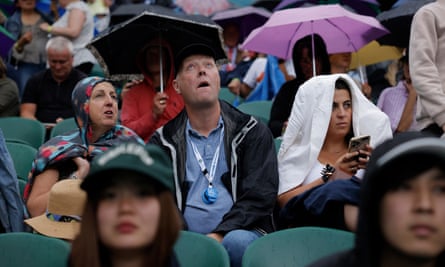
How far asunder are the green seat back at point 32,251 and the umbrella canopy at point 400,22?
3567 mm

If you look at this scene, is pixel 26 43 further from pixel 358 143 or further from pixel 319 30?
pixel 358 143

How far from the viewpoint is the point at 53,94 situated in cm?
703

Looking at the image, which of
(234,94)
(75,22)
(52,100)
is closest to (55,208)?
(52,100)

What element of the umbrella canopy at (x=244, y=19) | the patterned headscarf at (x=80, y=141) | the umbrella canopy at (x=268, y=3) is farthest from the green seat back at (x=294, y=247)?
the umbrella canopy at (x=268, y=3)

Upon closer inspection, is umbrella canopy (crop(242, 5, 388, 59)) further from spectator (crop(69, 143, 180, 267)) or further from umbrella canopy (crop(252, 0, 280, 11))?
spectator (crop(69, 143, 180, 267))

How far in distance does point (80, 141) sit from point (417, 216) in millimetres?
2844

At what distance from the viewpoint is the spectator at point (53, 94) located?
701cm

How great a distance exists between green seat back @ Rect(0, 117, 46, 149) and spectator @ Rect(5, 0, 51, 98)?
208 centimetres

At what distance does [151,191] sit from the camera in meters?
2.53

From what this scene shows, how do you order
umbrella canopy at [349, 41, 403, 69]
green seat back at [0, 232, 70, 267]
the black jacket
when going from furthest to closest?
umbrella canopy at [349, 41, 403, 69]
the black jacket
green seat back at [0, 232, 70, 267]

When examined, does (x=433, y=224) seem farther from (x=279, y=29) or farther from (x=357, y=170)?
(x=279, y=29)

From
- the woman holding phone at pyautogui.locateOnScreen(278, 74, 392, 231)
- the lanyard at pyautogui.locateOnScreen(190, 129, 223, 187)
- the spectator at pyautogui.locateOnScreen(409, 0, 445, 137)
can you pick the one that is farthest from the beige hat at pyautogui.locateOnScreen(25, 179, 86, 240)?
the spectator at pyautogui.locateOnScreen(409, 0, 445, 137)

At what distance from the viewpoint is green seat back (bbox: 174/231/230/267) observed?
140 inches

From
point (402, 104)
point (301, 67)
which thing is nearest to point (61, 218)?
point (301, 67)
